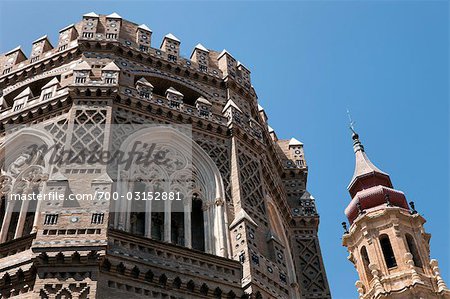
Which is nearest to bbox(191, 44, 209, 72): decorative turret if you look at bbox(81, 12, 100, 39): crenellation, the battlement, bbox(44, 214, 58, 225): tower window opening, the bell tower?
the battlement

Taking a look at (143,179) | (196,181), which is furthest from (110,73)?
(196,181)

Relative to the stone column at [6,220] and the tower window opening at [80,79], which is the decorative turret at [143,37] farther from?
the stone column at [6,220]

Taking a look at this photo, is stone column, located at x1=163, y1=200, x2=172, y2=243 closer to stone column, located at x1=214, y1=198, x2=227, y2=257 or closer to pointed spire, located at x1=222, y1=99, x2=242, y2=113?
stone column, located at x1=214, y1=198, x2=227, y2=257

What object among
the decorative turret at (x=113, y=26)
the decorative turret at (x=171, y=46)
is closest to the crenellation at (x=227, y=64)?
the decorative turret at (x=171, y=46)

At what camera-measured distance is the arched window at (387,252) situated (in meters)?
36.1

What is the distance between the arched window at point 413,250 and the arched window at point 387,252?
3.43ft

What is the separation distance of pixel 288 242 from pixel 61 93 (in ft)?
28.4

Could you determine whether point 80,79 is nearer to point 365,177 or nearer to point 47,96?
point 47,96

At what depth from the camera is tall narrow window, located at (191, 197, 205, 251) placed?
58.8 feet

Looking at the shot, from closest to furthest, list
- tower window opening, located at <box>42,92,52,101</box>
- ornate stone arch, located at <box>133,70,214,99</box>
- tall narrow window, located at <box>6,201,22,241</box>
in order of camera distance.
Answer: tall narrow window, located at <box>6,201,22,241</box>
tower window opening, located at <box>42,92,52,101</box>
ornate stone arch, located at <box>133,70,214,99</box>

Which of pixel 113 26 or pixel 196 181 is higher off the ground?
pixel 113 26

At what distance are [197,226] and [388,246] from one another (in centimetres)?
2133

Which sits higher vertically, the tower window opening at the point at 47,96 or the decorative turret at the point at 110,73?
the decorative turret at the point at 110,73

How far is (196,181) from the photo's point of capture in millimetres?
19047
